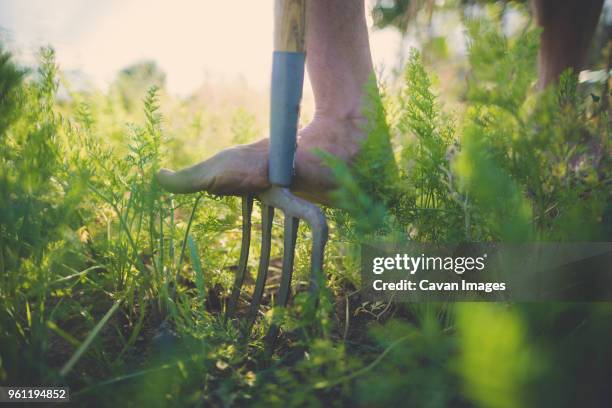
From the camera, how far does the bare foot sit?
1.29 meters

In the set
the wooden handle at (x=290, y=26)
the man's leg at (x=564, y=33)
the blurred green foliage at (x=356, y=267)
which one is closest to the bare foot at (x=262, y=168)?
the blurred green foliage at (x=356, y=267)

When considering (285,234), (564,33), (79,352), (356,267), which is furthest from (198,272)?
(564,33)

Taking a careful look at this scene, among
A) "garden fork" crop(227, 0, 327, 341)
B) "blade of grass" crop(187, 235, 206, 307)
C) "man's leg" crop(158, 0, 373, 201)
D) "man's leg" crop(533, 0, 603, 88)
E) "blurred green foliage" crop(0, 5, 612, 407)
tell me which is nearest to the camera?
"blurred green foliage" crop(0, 5, 612, 407)

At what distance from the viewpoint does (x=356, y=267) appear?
139cm

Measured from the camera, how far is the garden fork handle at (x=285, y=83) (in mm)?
1242

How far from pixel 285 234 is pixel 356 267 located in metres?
0.25

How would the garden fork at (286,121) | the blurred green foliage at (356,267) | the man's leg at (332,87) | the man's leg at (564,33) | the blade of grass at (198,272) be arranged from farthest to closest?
the man's leg at (564,33) < the man's leg at (332,87) < the garden fork at (286,121) < the blade of grass at (198,272) < the blurred green foliage at (356,267)

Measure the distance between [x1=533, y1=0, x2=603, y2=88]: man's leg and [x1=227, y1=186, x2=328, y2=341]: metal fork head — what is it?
57.4 inches

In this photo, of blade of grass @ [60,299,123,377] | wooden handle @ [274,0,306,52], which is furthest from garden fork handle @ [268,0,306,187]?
blade of grass @ [60,299,123,377]

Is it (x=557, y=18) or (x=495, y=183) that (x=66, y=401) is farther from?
(x=557, y=18)

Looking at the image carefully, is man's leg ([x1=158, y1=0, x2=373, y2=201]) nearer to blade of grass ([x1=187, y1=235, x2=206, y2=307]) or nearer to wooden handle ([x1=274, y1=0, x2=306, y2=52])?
wooden handle ([x1=274, y1=0, x2=306, y2=52])

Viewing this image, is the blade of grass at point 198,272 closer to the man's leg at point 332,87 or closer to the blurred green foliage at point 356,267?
the blurred green foliage at point 356,267

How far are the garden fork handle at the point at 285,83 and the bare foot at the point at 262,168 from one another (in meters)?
0.06

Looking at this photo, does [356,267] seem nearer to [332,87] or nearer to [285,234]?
[285,234]
